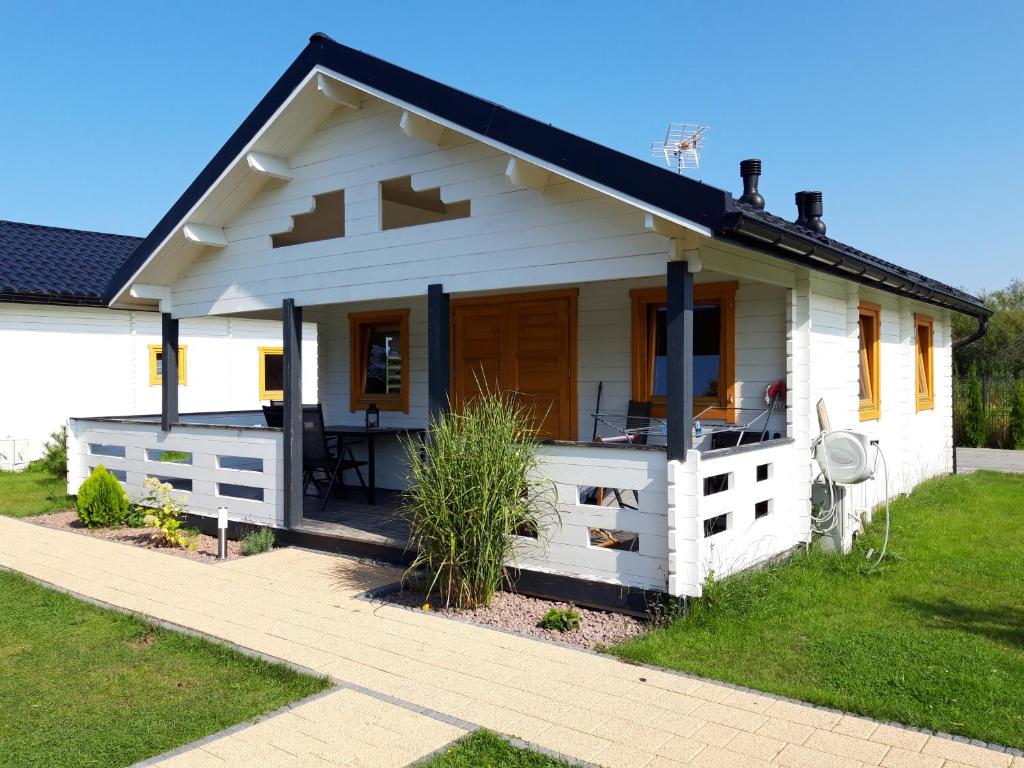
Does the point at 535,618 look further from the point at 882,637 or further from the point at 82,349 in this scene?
the point at 82,349

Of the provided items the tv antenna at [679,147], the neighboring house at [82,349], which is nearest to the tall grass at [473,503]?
the tv antenna at [679,147]

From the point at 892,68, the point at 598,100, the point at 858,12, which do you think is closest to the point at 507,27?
the point at 598,100

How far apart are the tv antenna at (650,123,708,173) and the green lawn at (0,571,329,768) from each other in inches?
286

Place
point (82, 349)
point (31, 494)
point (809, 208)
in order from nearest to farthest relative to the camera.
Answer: point (809, 208) → point (31, 494) → point (82, 349)

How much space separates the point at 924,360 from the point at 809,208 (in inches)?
116

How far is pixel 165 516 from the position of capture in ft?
27.3

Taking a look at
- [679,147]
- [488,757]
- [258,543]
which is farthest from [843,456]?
[258,543]

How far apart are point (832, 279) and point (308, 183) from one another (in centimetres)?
474

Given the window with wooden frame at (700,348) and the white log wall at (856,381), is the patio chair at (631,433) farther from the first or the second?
the white log wall at (856,381)

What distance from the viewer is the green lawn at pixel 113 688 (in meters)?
3.70

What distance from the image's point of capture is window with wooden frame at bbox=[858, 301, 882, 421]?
8453mm

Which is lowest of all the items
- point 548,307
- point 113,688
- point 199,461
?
point 113,688

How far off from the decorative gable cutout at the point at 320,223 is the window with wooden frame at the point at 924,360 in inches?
280

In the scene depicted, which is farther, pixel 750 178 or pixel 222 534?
pixel 750 178
